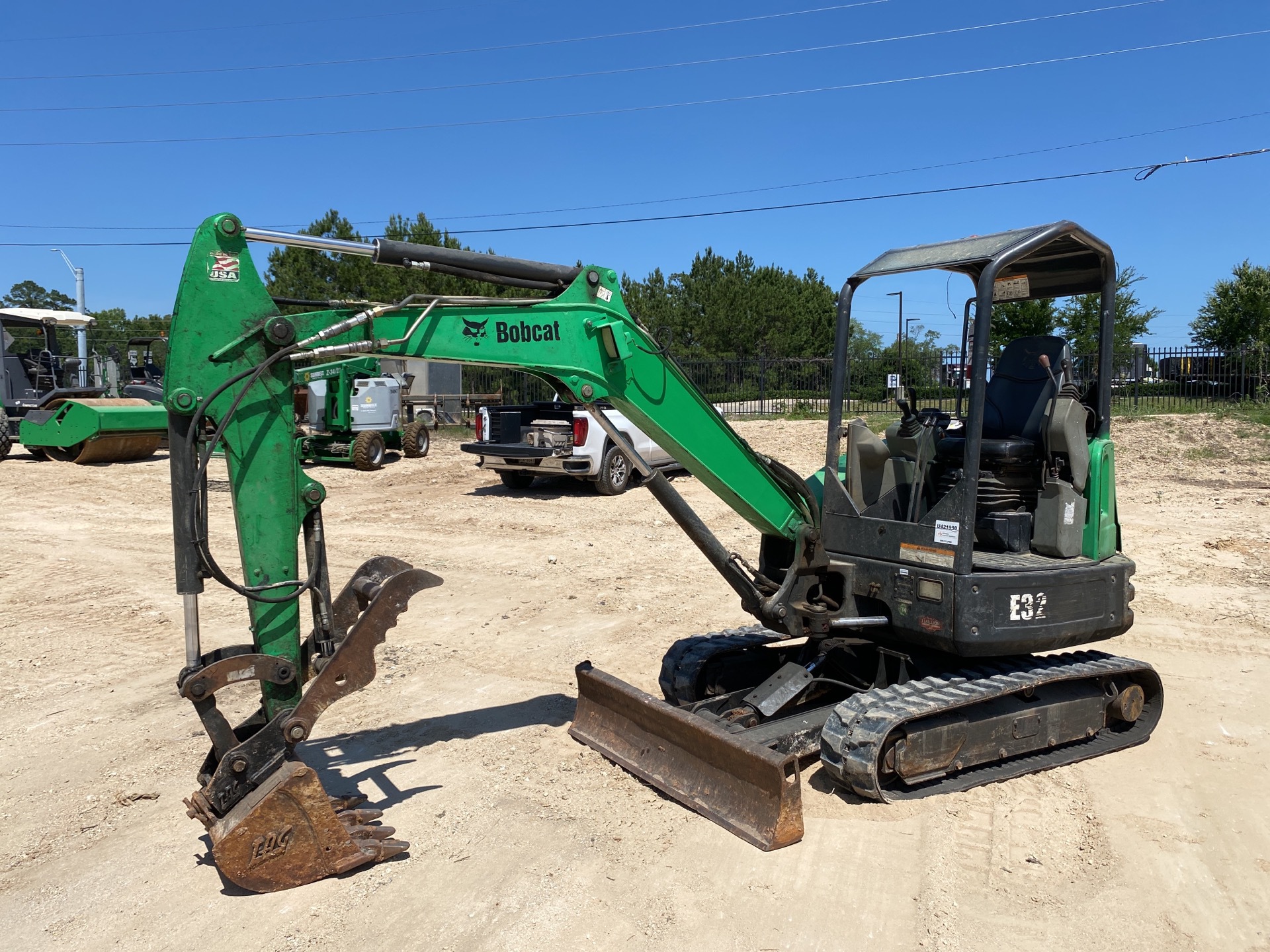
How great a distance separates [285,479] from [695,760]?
2451mm

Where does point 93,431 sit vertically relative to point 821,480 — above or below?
below

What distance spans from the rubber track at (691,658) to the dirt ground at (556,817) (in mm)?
733

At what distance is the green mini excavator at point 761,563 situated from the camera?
4.06m

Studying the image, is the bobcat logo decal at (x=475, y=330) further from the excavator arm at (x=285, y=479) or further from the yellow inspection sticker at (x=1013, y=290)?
the yellow inspection sticker at (x=1013, y=290)

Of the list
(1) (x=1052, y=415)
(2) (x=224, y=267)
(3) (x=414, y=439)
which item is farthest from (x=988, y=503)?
(3) (x=414, y=439)

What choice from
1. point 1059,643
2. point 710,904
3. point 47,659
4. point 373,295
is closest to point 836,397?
point 1059,643

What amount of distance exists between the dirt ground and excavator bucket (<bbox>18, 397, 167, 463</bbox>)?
35.0 ft

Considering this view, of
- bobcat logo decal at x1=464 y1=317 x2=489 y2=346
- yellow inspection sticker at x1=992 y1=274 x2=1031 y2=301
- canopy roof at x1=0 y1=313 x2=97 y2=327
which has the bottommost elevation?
bobcat logo decal at x1=464 y1=317 x2=489 y2=346

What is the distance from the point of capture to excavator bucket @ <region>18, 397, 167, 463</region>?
19328 millimetres

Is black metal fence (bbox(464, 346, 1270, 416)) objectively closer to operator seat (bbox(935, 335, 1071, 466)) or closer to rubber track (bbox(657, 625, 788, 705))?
operator seat (bbox(935, 335, 1071, 466))

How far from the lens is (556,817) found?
482 centimetres

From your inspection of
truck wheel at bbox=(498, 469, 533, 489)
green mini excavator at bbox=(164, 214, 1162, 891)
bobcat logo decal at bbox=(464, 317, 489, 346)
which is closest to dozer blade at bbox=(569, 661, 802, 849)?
green mini excavator at bbox=(164, 214, 1162, 891)

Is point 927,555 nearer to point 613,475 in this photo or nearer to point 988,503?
point 988,503

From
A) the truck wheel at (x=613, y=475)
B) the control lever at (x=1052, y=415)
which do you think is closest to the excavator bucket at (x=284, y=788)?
the control lever at (x=1052, y=415)
